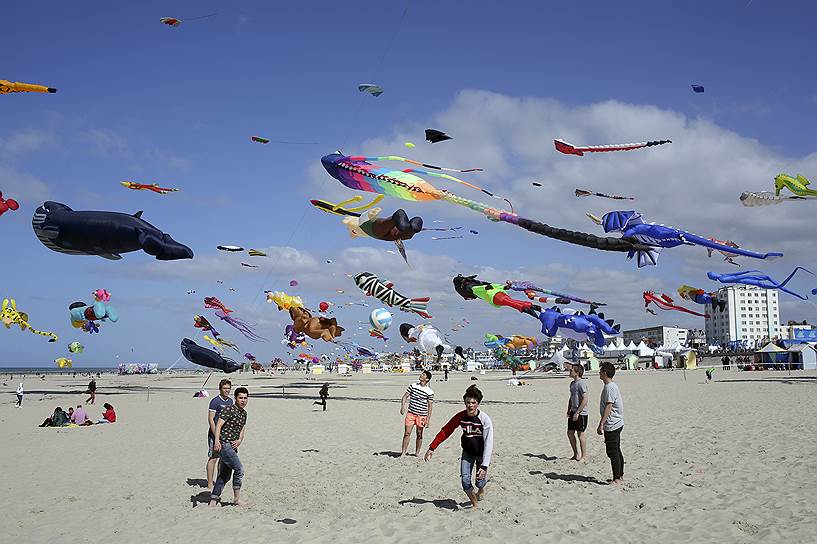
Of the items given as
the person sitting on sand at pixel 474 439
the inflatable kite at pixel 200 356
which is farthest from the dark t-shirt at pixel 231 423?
the inflatable kite at pixel 200 356

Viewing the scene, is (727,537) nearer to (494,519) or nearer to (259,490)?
(494,519)

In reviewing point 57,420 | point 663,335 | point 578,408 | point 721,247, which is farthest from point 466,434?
point 663,335

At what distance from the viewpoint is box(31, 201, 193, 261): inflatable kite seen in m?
15.3

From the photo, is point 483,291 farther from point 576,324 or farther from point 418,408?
point 418,408

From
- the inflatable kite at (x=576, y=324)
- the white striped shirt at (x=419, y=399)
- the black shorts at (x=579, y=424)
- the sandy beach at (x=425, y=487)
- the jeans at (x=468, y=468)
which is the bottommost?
the sandy beach at (x=425, y=487)

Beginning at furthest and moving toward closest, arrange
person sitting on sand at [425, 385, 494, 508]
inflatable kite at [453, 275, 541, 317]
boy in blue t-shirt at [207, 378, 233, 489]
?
inflatable kite at [453, 275, 541, 317] → boy in blue t-shirt at [207, 378, 233, 489] → person sitting on sand at [425, 385, 494, 508]

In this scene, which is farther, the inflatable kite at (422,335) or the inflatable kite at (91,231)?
the inflatable kite at (422,335)

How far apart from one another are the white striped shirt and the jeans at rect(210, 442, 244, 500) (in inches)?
129

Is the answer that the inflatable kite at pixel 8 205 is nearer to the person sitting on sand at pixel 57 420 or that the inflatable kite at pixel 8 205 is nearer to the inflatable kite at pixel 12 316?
the person sitting on sand at pixel 57 420

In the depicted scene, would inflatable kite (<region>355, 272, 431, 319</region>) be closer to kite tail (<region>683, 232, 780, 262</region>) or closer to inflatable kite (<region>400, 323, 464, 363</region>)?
inflatable kite (<region>400, 323, 464, 363</region>)

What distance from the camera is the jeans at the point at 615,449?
713cm

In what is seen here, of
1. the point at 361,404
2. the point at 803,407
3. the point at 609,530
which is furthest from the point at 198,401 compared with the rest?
the point at 609,530

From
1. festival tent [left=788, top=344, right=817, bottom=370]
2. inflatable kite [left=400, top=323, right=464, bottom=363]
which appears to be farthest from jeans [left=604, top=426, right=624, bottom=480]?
festival tent [left=788, top=344, right=817, bottom=370]

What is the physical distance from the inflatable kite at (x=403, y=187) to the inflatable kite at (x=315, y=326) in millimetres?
17325
